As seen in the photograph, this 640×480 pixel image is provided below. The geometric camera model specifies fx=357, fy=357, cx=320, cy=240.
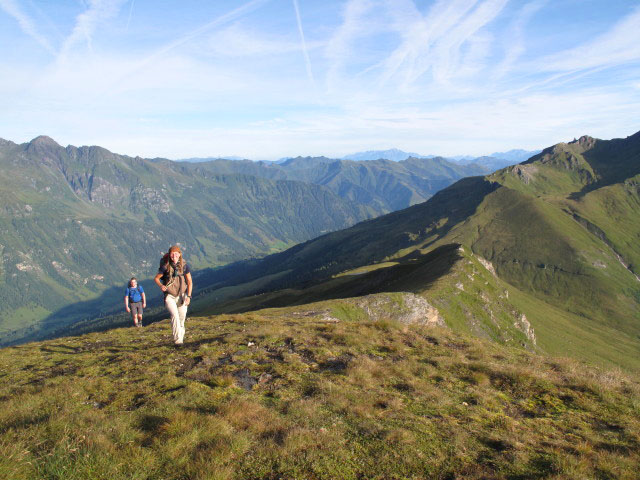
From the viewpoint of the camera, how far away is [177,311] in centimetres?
1917

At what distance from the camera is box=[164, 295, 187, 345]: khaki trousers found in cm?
1842

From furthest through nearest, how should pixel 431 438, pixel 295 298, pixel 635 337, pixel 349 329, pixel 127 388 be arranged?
1. pixel 635 337
2. pixel 295 298
3. pixel 349 329
4. pixel 127 388
5. pixel 431 438

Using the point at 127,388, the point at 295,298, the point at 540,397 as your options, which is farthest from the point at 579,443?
the point at 295,298

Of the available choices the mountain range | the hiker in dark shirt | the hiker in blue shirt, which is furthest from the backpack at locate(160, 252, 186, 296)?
the hiker in blue shirt

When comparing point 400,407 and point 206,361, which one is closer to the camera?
point 400,407

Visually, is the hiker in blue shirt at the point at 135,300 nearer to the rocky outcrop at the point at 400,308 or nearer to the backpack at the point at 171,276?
the backpack at the point at 171,276

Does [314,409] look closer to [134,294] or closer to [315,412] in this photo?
[315,412]

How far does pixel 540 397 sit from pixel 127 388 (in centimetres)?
1596

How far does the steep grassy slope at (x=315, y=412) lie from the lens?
8.52 metres

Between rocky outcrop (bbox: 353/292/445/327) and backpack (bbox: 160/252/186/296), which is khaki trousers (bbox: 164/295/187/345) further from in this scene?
rocky outcrop (bbox: 353/292/445/327)

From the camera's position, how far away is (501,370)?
619 inches

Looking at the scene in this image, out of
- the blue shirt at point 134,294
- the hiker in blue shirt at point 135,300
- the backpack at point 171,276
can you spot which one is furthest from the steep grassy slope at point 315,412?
the blue shirt at point 134,294

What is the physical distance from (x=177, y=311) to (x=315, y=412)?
35.8 ft

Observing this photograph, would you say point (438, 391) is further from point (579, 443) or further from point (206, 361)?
point (206, 361)
